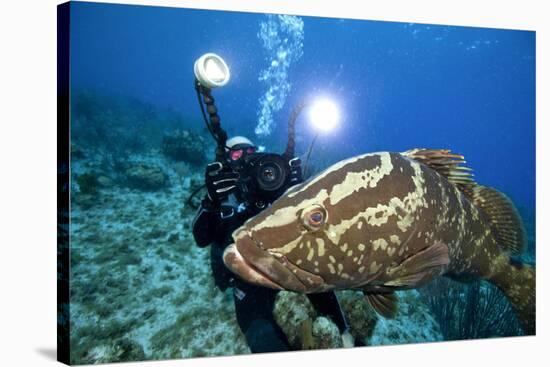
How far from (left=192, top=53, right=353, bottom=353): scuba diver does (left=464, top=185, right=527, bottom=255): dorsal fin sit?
172 cm

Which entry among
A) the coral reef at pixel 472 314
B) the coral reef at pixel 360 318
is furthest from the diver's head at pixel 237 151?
the coral reef at pixel 472 314

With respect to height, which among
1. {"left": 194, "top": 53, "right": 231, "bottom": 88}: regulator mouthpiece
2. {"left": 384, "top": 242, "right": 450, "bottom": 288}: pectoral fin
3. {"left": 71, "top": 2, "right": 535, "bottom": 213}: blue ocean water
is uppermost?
{"left": 71, "top": 2, "right": 535, "bottom": 213}: blue ocean water

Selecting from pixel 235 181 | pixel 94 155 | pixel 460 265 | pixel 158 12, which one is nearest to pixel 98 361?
pixel 235 181

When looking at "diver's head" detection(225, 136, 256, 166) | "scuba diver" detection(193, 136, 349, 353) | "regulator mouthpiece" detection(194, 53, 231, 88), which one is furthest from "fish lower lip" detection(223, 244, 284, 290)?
"diver's head" detection(225, 136, 256, 166)

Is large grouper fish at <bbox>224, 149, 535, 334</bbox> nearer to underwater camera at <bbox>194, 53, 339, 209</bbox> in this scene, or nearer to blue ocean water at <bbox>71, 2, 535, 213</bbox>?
underwater camera at <bbox>194, 53, 339, 209</bbox>

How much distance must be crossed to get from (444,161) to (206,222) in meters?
2.53

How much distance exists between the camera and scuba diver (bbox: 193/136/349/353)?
397 cm

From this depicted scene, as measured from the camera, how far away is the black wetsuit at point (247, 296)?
4336 millimetres

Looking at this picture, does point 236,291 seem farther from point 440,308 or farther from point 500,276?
point 440,308

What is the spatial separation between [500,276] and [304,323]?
7.23 feet

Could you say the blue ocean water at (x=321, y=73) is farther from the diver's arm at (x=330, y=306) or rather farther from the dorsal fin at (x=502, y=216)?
the dorsal fin at (x=502, y=216)

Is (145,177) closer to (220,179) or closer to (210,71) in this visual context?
(220,179)

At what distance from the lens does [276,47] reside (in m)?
5.82

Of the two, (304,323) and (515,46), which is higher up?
(515,46)
